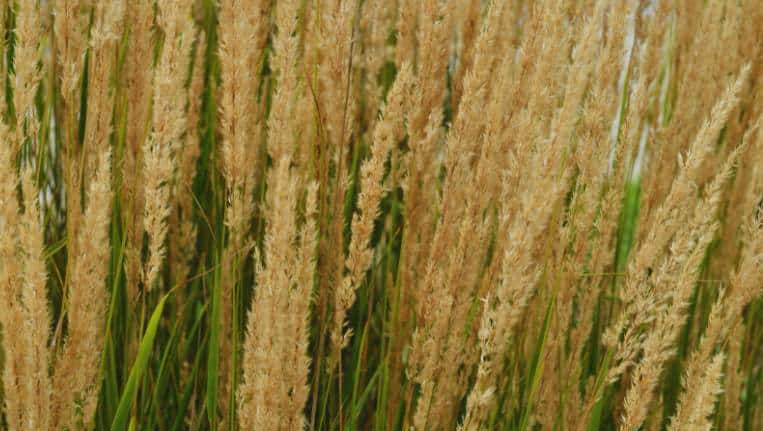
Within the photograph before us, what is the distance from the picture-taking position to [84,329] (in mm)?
1658

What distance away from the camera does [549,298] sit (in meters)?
1.99

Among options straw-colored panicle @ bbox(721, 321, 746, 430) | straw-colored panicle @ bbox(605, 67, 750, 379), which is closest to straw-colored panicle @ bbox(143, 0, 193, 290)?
straw-colored panicle @ bbox(605, 67, 750, 379)

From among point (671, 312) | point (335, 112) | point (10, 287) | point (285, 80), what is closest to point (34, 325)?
point (10, 287)

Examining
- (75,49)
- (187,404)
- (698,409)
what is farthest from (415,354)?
(75,49)

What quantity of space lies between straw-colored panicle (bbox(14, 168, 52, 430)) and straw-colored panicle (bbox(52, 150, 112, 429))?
7cm

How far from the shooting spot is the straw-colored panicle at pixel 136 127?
190cm

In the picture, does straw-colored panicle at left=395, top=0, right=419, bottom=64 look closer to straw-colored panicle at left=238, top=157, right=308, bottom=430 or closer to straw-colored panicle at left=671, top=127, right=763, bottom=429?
straw-colored panicle at left=238, top=157, right=308, bottom=430

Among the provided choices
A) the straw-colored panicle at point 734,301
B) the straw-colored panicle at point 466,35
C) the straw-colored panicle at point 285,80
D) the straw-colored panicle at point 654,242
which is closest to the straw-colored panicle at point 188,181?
the straw-colored panicle at point 285,80

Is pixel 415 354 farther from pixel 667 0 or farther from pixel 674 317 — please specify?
pixel 667 0

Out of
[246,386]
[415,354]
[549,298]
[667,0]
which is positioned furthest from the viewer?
[667,0]

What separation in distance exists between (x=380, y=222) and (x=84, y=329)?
1140 millimetres

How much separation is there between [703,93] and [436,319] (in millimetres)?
1299

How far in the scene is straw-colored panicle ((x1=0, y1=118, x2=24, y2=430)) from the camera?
1.54 meters

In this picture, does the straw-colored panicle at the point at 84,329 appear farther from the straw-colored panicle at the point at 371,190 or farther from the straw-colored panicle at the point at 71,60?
the straw-colored panicle at the point at 371,190
